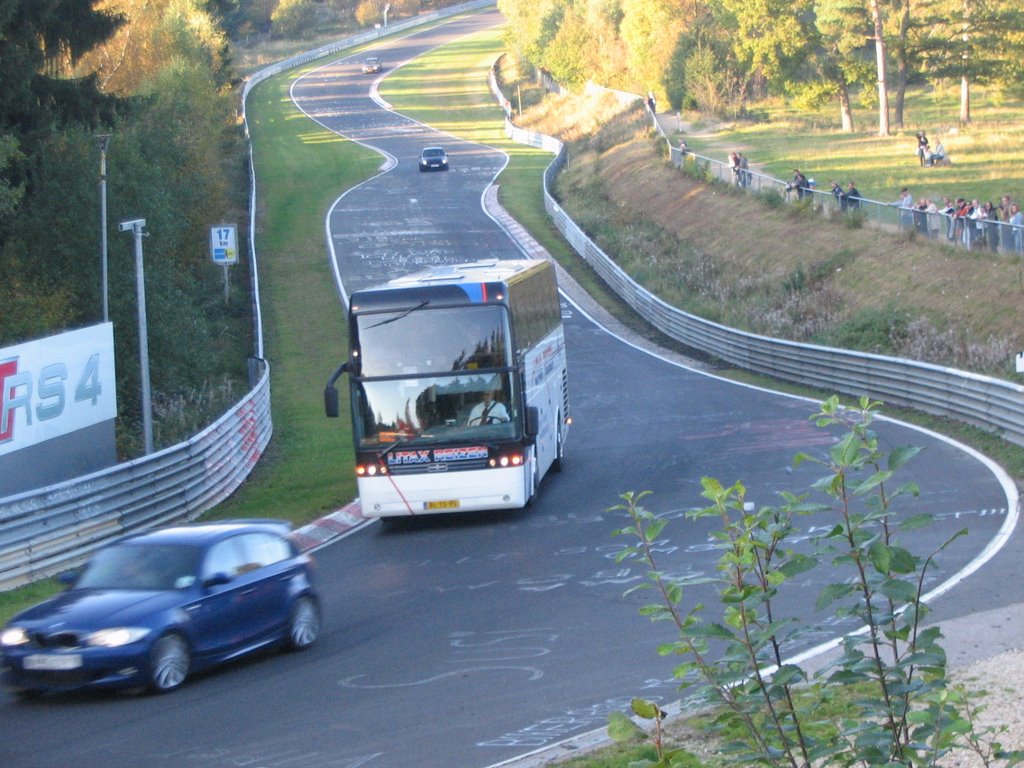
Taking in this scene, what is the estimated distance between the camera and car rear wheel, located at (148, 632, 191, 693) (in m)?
11.0

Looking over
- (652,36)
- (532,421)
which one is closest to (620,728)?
(532,421)

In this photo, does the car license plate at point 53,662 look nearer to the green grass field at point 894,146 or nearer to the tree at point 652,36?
the green grass field at point 894,146

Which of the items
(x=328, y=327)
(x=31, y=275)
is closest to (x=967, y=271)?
(x=328, y=327)

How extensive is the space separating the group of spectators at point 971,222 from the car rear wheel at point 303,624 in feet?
69.9

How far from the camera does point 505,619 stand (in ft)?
44.0

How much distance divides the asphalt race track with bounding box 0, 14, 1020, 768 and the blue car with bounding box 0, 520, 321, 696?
0.27 metres

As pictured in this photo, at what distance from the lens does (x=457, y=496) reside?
61.5 feet

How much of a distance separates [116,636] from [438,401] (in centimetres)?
847

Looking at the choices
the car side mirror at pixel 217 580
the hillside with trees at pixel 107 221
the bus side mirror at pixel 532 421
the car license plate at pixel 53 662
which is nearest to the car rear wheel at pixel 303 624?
the car side mirror at pixel 217 580

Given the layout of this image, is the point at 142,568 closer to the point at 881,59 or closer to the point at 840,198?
the point at 840,198

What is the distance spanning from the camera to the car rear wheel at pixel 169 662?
11047mm

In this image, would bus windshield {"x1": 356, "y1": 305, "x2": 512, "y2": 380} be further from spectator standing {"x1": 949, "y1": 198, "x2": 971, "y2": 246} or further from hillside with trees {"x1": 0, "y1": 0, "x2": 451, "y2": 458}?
spectator standing {"x1": 949, "y1": 198, "x2": 971, "y2": 246}

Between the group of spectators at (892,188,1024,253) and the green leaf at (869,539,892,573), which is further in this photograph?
the group of spectators at (892,188,1024,253)

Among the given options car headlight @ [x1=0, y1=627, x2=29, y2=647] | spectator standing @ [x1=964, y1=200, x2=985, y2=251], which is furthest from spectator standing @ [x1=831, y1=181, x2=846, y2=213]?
car headlight @ [x1=0, y1=627, x2=29, y2=647]
